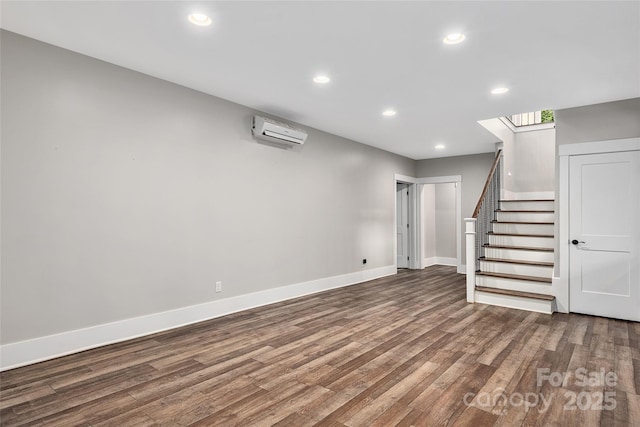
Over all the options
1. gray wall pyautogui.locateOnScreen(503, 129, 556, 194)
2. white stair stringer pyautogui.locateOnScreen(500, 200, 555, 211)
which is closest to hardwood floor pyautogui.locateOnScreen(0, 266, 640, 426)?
white stair stringer pyautogui.locateOnScreen(500, 200, 555, 211)

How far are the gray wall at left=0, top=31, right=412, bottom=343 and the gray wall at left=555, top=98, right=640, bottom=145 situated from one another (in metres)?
3.62

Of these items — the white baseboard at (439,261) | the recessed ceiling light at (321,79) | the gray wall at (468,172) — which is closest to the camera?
the recessed ceiling light at (321,79)

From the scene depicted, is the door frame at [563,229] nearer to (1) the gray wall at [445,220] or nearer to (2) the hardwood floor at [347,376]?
(2) the hardwood floor at [347,376]

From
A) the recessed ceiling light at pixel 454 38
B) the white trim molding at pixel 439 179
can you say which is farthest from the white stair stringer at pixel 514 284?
the recessed ceiling light at pixel 454 38

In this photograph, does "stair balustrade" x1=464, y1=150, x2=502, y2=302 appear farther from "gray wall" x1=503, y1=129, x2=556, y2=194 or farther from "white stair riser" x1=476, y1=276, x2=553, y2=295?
"gray wall" x1=503, y1=129, x2=556, y2=194

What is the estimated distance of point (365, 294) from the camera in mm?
5523

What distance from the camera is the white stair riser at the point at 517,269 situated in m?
4.91

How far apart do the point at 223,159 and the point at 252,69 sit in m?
1.26

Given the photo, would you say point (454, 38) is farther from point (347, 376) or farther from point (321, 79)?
point (347, 376)

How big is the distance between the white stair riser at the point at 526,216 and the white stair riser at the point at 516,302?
1880mm

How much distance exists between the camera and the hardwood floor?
6.98 ft

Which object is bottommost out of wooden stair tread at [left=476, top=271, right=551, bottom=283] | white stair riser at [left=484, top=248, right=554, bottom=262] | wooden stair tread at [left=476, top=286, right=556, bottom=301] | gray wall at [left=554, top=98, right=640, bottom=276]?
wooden stair tread at [left=476, top=286, right=556, bottom=301]

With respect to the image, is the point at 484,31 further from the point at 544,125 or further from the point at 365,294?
the point at 544,125

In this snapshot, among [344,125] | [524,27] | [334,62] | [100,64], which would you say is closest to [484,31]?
[524,27]
